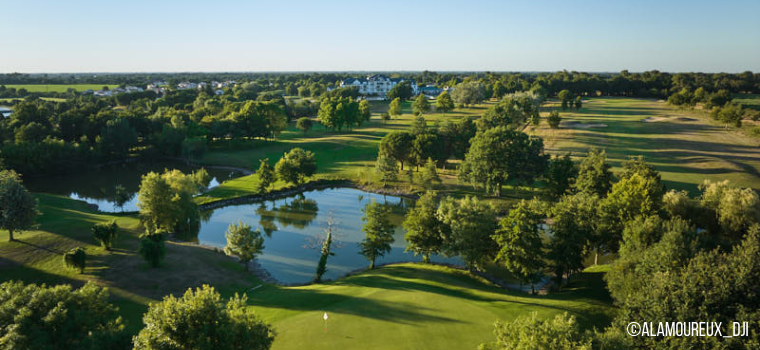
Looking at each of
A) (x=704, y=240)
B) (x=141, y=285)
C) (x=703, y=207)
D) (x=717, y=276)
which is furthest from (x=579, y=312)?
(x=141, y=285)

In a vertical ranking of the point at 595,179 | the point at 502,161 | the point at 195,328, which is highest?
the point at 502,161

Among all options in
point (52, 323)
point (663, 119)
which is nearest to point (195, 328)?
point (52, 323)

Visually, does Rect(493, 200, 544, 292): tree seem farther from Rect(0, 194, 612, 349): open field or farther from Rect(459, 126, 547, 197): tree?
Rect(459, 126, 547, 197): tree

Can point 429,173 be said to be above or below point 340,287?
above

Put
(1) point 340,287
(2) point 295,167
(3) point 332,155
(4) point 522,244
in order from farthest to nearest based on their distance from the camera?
(3) point 332,155 → (2) point 295,167 → (4) point 522,244 → (1) point 340,287

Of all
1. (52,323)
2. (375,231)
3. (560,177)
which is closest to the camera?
(52,323)

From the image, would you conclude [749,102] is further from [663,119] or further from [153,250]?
[153,250]

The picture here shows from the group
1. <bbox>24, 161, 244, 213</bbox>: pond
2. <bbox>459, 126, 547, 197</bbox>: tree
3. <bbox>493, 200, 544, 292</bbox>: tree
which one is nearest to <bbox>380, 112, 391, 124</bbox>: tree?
<bbox>24, 161, 244, 213</bbox>: pond
